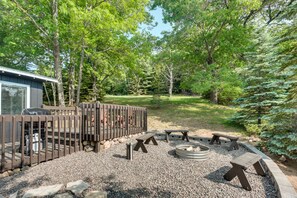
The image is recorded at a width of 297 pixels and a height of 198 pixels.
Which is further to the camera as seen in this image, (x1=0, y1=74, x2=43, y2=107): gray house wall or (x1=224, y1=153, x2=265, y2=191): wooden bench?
(x1=0, y1=74, x2=43, y2=107): gray house wall

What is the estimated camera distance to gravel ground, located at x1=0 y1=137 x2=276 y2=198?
128 inches

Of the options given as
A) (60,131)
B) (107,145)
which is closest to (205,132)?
(107,145)

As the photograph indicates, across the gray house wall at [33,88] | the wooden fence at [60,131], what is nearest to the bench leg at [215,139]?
the wooden fence at [60,131]

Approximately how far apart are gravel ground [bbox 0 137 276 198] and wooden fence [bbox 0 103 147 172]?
11.3 inches

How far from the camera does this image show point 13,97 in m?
6.97

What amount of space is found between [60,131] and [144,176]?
357 cm

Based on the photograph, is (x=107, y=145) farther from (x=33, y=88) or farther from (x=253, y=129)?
(x=253, y=129)

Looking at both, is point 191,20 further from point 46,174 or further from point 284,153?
point 46,174

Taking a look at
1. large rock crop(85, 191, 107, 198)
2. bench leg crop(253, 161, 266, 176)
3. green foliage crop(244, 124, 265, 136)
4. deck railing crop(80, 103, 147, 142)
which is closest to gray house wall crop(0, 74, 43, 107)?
deck railing crop(80, 103, 147, 142)

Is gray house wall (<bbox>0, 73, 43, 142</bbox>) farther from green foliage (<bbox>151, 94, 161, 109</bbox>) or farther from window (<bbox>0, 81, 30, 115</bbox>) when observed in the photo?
green foliage (<bbox>151, 94, 161, 109</bbox>)

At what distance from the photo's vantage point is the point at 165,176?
3.86m

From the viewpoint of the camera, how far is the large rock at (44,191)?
10.0 feet

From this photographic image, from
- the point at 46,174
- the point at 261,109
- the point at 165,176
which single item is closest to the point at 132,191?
the point at 165,176

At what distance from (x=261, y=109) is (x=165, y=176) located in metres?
6.85
